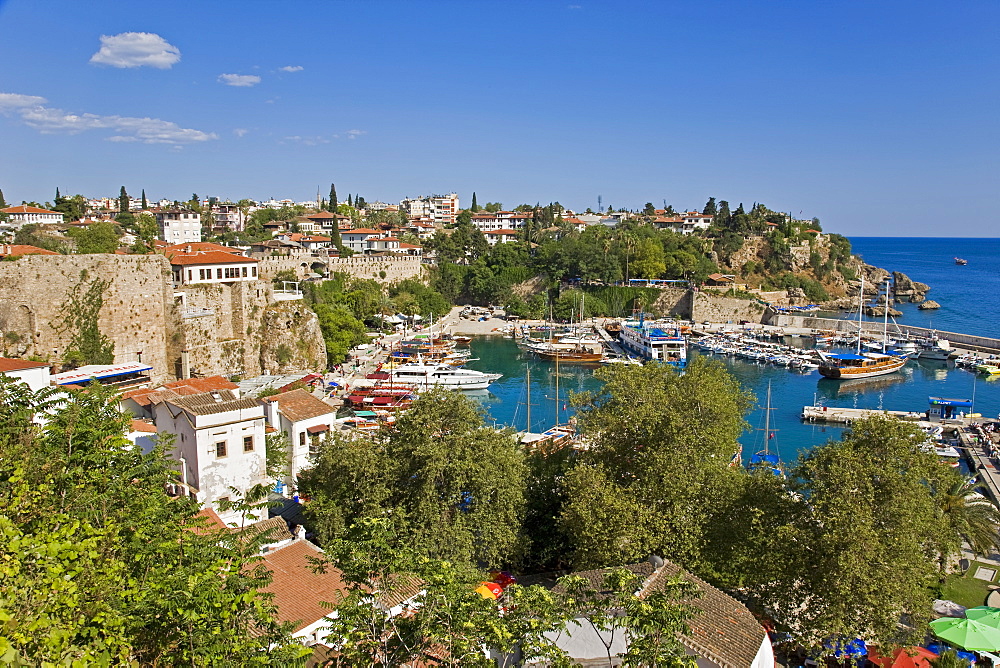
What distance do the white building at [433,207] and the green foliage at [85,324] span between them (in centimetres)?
7720

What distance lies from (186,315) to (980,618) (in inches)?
980

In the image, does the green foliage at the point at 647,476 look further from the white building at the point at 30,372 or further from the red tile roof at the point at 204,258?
the red tile roof at the point at 204,258

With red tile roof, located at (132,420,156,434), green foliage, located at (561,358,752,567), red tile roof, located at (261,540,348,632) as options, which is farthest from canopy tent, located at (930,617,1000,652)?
red tile roof, located at (132,420,156,434)

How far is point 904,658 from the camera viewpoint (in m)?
9.07

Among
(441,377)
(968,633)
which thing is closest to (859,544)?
(968,633)

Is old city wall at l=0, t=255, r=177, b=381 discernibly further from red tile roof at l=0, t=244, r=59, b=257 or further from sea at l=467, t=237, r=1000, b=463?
sea at l=467, t=237, r=1000, b=463

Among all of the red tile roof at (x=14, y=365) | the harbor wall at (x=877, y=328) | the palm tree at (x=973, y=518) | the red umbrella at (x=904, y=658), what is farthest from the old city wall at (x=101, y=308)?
the harbor wall at (x=877, y=328)

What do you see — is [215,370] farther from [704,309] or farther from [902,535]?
[704,309]

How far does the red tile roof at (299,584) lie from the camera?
8828 mm

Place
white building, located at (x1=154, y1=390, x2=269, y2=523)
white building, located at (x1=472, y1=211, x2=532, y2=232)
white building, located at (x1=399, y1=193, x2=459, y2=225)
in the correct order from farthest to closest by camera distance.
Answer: white building, located at (x1=399, y1=193, x2=459, y2=225)
white building, located at (x1=472, y1=211, x2=532, y2=232)
white building, located at (x1=154, y1=390, x2=269, y2=523)

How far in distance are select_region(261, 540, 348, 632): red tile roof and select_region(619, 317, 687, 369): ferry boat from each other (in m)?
27.5

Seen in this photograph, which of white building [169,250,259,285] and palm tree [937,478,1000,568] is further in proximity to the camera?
white building [169,250,259,285]

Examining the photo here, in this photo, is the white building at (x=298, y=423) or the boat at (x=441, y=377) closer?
the white building at (x=298, y=423)

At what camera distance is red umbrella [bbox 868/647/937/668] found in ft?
29.6
